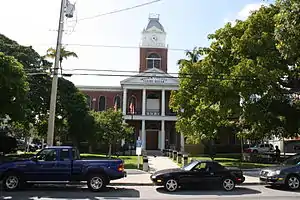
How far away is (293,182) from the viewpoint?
564 inches

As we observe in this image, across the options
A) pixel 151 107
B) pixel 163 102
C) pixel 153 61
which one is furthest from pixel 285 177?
pixel 153 61

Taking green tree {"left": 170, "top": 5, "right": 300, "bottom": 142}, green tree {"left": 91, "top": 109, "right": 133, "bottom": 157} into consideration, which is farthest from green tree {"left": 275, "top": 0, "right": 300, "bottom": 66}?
green tree {"left": 91, "top": 109, "right": 133, "bottom": 157}

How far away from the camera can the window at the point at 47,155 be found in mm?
13477

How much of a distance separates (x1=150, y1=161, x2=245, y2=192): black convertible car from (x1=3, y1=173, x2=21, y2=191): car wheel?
5234 mm

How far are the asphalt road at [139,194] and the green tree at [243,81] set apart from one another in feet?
26.6

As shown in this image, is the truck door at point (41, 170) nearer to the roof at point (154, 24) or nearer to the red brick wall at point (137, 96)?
the red brick wall at point (137, 96)

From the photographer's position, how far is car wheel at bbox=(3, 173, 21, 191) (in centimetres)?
1313

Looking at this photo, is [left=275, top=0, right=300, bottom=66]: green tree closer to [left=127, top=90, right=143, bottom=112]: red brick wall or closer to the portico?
the portico

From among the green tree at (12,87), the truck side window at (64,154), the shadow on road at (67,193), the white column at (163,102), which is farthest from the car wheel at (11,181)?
the white column at (163,102)

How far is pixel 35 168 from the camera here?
13.2m

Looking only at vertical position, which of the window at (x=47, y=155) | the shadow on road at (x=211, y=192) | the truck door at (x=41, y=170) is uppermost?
the window at (x=47, y=155)

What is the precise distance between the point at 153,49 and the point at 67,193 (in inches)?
1727

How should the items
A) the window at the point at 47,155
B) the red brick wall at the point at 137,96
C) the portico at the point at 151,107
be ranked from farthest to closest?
the red brick wall at the point at 137,96 < the portico at the point at 151,107 < the window at the point at 47,155

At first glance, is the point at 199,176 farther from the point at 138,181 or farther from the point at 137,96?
the point at 137,96
